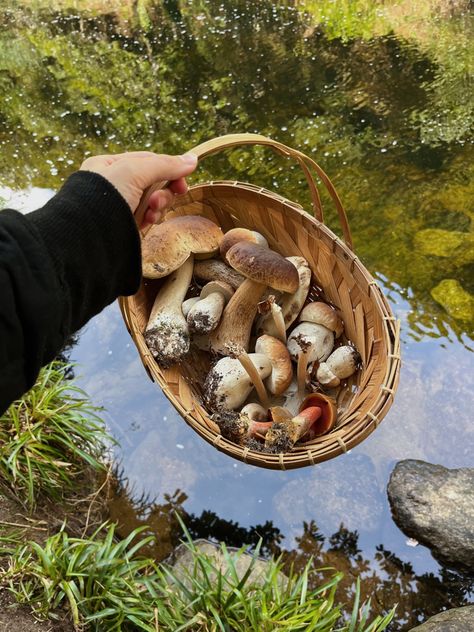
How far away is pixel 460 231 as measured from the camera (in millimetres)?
3180

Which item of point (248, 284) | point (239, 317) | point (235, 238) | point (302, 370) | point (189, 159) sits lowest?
point (302, 370)

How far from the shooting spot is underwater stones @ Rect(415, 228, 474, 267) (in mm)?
3062

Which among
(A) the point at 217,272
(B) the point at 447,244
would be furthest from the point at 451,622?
(B) the point at 447,244

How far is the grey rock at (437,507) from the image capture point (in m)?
2.03

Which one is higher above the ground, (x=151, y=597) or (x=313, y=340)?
(x=313, y=340)

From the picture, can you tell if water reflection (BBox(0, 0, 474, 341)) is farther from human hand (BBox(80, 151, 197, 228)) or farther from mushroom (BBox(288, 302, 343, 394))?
human hand (BBox(80, 151, 197, 228))

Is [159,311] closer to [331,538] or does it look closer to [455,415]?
[331,538]

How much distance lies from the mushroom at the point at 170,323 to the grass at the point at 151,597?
2.17 ft

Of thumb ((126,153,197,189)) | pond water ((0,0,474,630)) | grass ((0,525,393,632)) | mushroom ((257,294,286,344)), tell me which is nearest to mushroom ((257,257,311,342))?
mushroom ((257,294,286,344))

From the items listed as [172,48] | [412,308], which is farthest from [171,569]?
[172,48]

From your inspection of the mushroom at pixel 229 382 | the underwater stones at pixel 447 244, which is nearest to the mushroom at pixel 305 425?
the mushroom at pixel 229 382

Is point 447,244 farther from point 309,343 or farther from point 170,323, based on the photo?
point 170,323

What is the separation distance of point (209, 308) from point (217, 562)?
3.07 feet

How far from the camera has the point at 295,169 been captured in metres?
3.70
